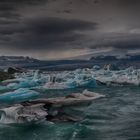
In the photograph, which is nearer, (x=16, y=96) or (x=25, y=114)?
(x=25, y=114)

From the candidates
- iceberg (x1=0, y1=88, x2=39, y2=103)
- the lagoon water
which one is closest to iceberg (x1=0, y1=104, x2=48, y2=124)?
the lagoon water

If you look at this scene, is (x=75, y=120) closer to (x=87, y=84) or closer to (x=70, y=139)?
(x=70, y=139)

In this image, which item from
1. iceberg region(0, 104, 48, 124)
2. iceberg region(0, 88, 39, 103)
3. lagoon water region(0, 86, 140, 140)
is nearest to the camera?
lagoon water region(0, 86, 140, 140)

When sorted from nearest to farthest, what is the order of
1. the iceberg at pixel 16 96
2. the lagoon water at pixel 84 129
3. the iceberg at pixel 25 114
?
the lagoon water at pixel 84 129 < the iceberg at pixel 25 114 < the iceberg at pixel 16 96

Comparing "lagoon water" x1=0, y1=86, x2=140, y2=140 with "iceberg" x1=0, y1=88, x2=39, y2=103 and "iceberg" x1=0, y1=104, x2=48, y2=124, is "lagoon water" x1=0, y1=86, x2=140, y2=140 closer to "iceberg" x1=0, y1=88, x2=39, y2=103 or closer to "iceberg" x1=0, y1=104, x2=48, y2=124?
"iceberg" x1=0, y1=104, x2=48, y2=124

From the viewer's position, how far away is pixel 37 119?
53.3ft

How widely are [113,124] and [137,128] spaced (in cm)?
139

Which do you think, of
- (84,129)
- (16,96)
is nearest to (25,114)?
(84,129)

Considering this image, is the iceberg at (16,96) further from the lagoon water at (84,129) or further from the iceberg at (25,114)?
the iceberg at (25,114)

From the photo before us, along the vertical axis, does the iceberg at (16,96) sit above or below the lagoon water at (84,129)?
above

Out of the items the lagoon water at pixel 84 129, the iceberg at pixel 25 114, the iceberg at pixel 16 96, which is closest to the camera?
the lagoon water at pixel 84 129

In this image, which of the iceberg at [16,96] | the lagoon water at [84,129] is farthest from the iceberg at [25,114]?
the iceberg at [16,96]

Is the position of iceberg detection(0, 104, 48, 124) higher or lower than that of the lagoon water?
higher

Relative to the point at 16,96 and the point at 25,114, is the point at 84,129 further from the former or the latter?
the point at 16,96
